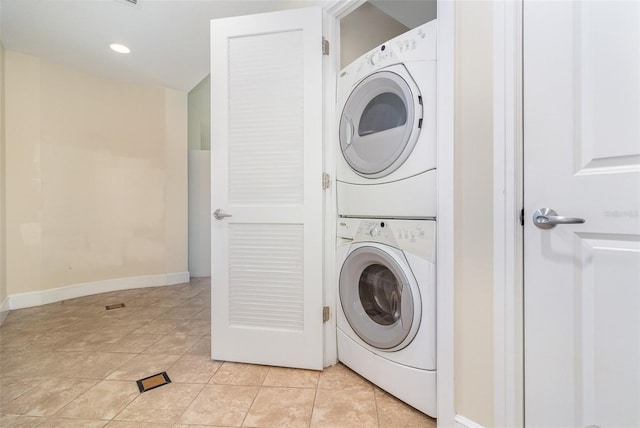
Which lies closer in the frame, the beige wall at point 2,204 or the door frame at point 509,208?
the door frame at point 509,208

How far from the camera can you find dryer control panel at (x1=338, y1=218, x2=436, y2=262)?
3.89 ft

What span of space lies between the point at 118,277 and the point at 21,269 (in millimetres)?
791

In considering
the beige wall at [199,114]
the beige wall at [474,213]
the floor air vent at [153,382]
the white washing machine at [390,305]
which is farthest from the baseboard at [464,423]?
the beige wall at [199,114]

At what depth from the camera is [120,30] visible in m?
2.32

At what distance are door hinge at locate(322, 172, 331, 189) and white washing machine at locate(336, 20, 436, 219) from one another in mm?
57

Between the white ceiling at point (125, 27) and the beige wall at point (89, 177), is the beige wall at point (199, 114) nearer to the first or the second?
the beige wall at point (89, 177)

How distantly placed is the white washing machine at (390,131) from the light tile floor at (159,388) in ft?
2.98

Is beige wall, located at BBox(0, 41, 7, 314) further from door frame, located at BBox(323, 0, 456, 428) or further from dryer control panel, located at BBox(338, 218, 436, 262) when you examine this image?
door frame, located at BBox(323, 0, 456, 428)

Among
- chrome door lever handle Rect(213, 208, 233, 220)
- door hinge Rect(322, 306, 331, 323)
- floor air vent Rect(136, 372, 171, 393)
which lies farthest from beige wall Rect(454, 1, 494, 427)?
floor air vent Rect(136, 372, 171, 393)

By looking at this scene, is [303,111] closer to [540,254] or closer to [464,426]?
[540,254]

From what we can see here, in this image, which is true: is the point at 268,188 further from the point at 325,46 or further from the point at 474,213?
the point at 474,213

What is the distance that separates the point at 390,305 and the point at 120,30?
299 cm

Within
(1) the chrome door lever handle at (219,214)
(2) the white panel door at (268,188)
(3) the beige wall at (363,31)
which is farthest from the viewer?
(3) the beige wall at (363,31)

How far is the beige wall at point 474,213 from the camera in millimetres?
A: 989
